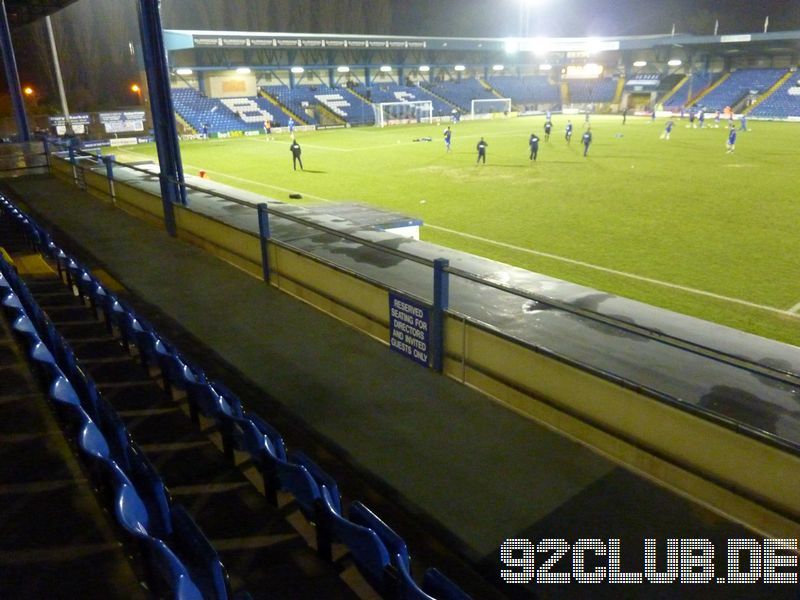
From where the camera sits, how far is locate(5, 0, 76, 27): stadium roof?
73.3 ft

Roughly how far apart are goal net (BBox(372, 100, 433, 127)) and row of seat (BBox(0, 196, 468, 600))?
172 ft

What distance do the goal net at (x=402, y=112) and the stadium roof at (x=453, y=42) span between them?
5.86 meters

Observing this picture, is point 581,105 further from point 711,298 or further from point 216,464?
point 216,464

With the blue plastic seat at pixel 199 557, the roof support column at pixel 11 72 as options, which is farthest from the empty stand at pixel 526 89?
the blue plastic seat at pixel 199 557

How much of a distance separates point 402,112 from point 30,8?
130 feet

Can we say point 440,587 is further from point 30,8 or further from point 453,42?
point 453,42

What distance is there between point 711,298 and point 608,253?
322 centimetres

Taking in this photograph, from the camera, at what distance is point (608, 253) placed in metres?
13.3

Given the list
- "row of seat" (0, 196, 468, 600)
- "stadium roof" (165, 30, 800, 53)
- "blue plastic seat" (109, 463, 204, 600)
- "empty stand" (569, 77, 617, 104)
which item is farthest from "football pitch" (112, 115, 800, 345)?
"empty stand" (569, 77, 617, 104)

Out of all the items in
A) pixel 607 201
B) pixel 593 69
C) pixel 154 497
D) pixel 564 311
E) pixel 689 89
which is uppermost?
pixel 593 69

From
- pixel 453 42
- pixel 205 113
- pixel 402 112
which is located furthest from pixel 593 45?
pixel 205 113

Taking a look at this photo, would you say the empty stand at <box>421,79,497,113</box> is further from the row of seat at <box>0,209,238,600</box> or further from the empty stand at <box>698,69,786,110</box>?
the row of seat at <box>0,209,238,600</box>

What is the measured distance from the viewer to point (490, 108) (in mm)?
67375

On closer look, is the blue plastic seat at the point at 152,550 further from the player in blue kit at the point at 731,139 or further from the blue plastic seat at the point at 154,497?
the player in blue kit at the point at 731,139
